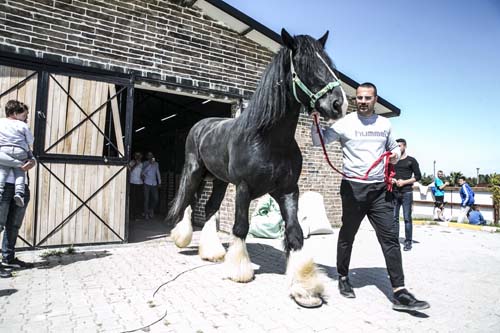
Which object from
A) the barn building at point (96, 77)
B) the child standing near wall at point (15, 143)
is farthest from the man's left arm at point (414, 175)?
the child standing near wall at point (15, 143)

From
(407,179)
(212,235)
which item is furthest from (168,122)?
(407,179)

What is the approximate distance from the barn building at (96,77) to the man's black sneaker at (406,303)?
4532 millimetres

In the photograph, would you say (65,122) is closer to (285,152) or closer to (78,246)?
(78,246)

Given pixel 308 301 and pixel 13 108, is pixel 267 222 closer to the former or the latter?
pixel 308 301

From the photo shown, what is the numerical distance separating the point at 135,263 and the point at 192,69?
12.7 feet

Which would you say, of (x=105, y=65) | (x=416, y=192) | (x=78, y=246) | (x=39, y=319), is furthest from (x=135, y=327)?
(x=416, y=192)

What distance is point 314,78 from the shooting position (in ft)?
9.17

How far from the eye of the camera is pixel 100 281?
141 inches

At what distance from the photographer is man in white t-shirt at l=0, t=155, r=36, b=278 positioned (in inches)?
144

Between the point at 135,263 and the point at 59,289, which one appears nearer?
the point at 59,289

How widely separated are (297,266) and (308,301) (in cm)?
34

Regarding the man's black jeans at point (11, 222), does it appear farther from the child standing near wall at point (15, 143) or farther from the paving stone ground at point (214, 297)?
the paving stone ground at point (214, 297)

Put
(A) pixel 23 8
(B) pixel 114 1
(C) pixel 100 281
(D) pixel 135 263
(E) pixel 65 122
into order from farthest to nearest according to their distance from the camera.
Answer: (B) pixel 114 1 → (E) pixel 65 122 → (A) pixel 23 8 → (D) pixel 135 263 → (C) pixel 100 281

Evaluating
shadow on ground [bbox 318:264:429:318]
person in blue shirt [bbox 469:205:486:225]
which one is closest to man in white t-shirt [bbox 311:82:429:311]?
shadow on ground [bbox 318:264:429:318]
